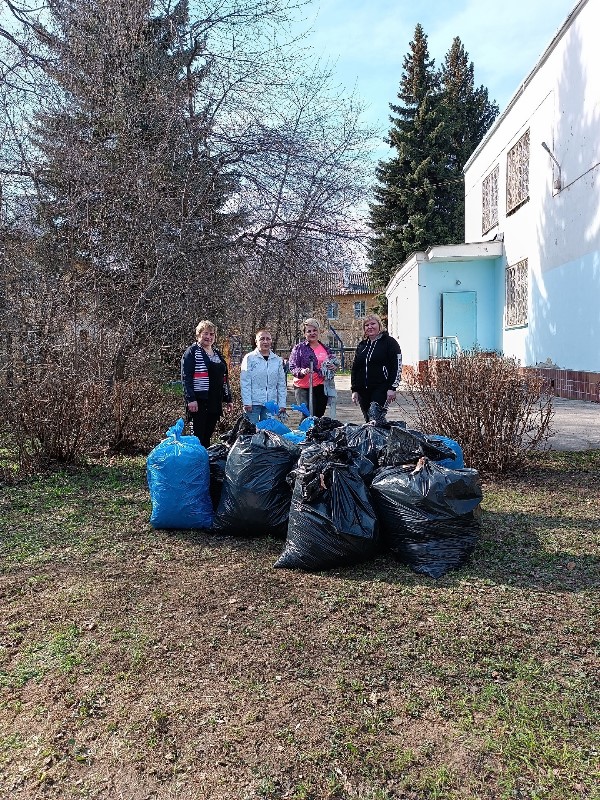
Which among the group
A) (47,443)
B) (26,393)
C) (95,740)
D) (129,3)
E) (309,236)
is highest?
(129,3)

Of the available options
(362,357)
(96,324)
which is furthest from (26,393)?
(362,357)

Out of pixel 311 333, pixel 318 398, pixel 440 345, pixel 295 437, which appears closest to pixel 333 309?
pixel 440 345

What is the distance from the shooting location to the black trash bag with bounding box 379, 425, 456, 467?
4.45 m

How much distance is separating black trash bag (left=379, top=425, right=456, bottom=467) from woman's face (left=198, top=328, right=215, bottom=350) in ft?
7.73

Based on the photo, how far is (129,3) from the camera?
9.47m

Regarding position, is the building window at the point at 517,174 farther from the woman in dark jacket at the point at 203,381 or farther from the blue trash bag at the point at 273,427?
the blue trash bag at the point at 273,427

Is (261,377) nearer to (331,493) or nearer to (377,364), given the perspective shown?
(377,364)

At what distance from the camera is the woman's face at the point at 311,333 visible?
680 centimetres

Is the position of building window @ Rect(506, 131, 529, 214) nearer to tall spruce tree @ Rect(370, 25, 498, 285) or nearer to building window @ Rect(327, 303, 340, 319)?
building window @ Rect(327, 303, 340, 319)

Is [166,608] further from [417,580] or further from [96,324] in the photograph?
[96,324]

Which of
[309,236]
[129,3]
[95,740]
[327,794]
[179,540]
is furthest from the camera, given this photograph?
[309,236]

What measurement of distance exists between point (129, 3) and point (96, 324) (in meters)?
5.11

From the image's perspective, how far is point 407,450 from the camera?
4496 millimetres

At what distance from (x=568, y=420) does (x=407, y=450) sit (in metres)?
5.74
